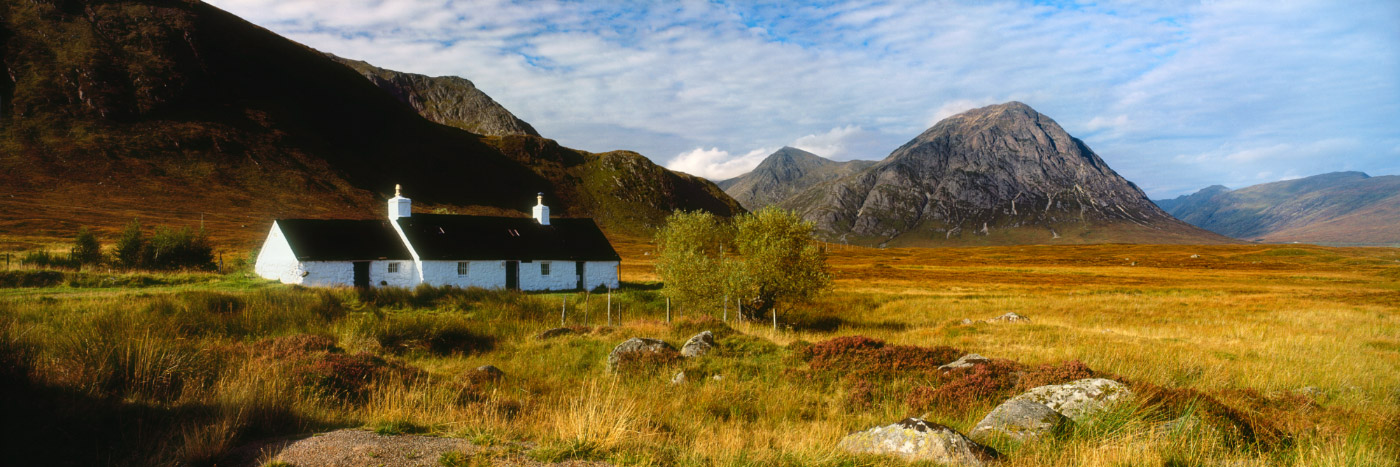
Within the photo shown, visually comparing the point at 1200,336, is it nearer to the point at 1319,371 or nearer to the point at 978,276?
the point at 1319,371

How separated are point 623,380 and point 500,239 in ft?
101

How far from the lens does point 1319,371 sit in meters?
14.6

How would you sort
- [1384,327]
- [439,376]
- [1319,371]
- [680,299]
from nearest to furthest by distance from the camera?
[439,376]
[1319,371]
[1384,327]
[680,299]

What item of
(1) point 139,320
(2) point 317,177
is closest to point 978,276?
(1) point 139,320

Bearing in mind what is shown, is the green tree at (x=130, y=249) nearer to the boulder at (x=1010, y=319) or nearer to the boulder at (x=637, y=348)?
the boulder at (x=637, y=348)

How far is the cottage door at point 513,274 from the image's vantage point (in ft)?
129

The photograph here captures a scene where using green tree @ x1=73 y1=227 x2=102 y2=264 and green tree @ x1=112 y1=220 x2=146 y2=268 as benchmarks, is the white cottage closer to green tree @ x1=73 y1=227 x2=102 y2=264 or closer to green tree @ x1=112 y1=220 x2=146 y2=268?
green tree @ x1=112 y1=220 x2=146 y2=268

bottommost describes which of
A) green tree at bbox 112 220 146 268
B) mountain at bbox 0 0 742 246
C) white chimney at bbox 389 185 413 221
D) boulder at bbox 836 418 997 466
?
boulder at bbox 836 418 997 466

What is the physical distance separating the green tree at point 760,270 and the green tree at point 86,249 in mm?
36292

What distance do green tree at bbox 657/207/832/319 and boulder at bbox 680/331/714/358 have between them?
10360mm


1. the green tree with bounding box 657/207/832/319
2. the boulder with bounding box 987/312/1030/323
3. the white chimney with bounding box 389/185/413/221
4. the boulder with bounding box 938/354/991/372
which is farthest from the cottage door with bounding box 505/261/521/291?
the boulder with bounding box 938/354/991/372

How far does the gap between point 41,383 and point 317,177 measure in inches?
5878

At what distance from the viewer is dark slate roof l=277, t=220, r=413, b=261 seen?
3503 centimetres

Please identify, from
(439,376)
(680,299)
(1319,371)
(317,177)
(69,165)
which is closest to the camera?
(439,376)
